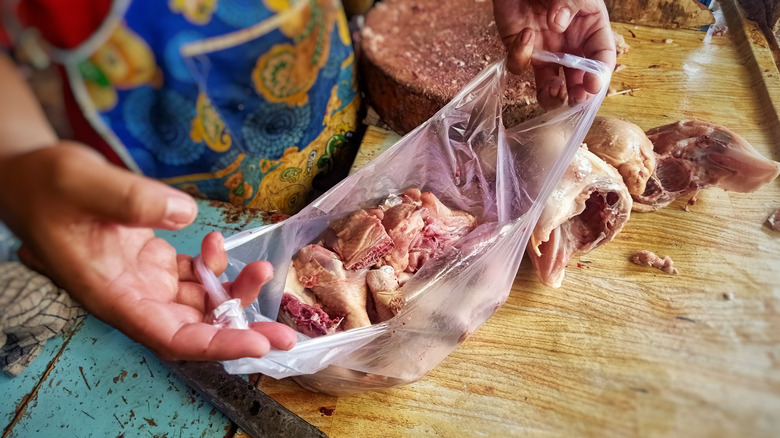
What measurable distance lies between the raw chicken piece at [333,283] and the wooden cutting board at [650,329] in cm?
15

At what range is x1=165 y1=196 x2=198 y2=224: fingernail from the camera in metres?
0.32

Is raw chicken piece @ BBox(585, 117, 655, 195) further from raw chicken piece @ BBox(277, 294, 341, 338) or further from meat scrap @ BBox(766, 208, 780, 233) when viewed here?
raw chicken piece @ BBox(277, 294, 341, 338)

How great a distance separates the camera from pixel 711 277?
2.06 feet

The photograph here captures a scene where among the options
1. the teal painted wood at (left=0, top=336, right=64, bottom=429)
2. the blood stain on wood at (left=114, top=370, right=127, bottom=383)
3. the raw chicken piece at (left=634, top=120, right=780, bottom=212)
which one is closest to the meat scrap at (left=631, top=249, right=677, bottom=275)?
the raw chicken piece at (left=634, top=120, right=780, bottom=212)

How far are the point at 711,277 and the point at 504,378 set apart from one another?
333mm

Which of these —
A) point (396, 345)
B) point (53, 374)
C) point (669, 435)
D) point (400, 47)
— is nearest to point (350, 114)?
point (400, 47)

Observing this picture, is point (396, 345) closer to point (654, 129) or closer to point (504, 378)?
point (504, 378)

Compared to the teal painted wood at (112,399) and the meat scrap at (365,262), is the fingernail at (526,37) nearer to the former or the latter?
the meat scrap at (365,262)

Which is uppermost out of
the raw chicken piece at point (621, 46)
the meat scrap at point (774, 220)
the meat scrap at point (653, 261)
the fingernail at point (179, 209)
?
the fingernail at point (179, 209)

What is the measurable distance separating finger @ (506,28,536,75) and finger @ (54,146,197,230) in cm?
78

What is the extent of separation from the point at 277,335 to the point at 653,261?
0.73 meters

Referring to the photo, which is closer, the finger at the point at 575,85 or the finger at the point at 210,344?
the finger at the point at 210,344

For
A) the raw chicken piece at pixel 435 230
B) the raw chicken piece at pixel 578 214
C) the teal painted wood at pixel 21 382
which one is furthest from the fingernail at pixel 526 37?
the teal painted wood at pixel 21 382

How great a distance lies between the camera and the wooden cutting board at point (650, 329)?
0.45m
